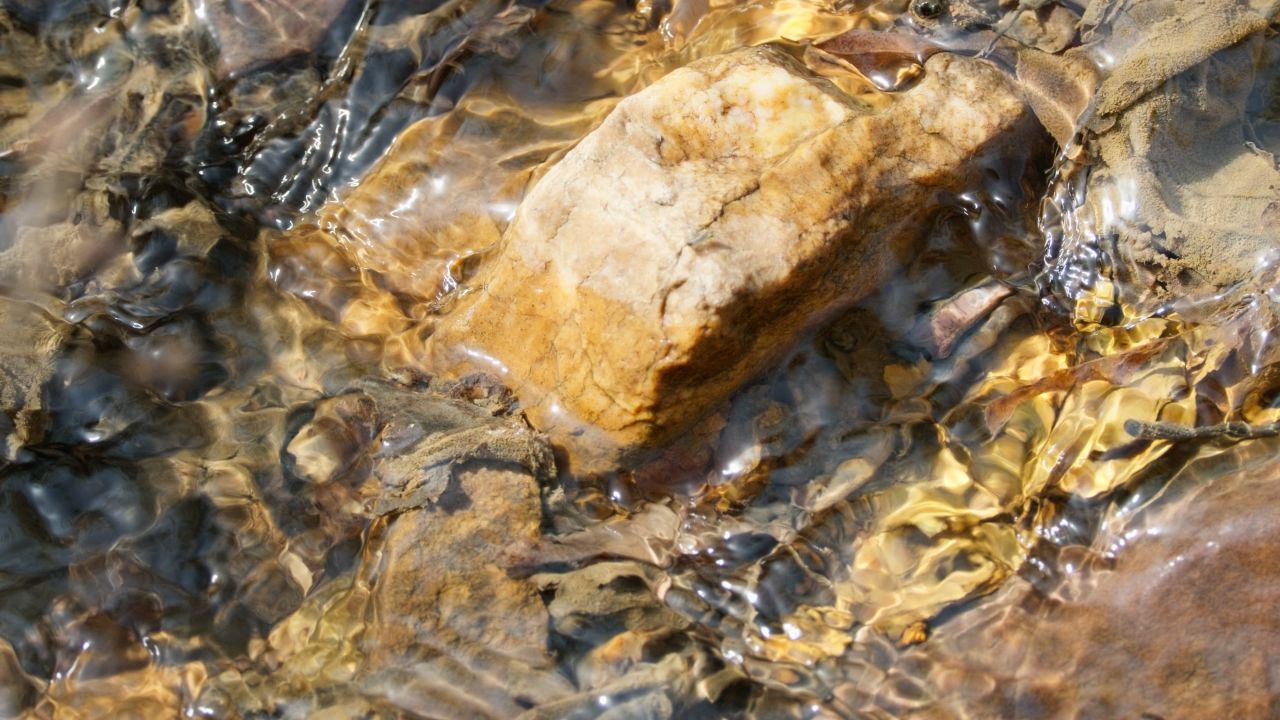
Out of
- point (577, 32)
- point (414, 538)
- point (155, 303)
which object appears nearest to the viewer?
point (414, 538)

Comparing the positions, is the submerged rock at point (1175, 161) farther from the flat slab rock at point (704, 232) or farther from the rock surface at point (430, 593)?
the rock surface at point (430, 593)

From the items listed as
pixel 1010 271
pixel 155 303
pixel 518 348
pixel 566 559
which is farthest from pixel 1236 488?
pixel 155 303

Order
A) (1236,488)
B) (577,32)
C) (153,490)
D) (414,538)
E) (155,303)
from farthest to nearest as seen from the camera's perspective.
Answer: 1. (577,32)
2. (155,303)
3. (153,490)
4. (414,538)
5. (1236,488)

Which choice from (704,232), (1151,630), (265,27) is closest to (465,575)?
(704,232)

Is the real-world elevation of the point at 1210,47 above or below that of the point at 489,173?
above

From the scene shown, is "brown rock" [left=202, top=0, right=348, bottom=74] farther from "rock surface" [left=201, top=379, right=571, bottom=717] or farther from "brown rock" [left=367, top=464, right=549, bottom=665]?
"brown rock" [left=367, top=464, right=549, bottom=665]

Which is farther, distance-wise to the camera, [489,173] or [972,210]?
[489,173]

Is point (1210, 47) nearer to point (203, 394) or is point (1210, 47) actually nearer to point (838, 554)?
point (838, 554)
